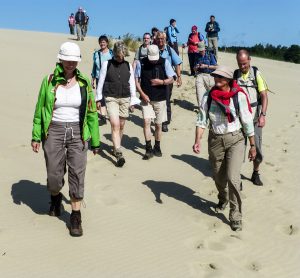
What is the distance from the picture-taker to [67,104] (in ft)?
17.5

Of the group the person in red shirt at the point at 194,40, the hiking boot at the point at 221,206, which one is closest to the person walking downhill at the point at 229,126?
the hiking boot at the point at 221,206

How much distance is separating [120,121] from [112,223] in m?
3.01

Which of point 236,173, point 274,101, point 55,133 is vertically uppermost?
point 55,133

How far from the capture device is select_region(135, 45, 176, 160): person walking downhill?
8562 millimetres

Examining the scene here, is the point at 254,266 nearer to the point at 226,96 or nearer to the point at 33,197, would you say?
the point at 226,96

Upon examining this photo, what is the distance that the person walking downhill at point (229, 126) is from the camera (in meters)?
5.71

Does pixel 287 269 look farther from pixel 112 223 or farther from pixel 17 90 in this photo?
pixel 17 90

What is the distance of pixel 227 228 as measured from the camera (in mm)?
5973

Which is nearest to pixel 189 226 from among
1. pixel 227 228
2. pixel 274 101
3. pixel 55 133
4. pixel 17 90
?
pixel 227 228

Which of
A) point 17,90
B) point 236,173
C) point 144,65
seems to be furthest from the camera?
point 17,90

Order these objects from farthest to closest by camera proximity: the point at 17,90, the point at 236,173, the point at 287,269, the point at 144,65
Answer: the point at 17,90 → the point at 144,65 → the point at 236,173 → the point at 287,269

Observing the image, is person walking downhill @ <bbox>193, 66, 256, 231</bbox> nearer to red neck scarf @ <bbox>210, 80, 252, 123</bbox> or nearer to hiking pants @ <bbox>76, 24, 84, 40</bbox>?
red neck scarf @ <bbox>210, 80, 252, 123</bbox>

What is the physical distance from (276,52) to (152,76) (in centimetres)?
3209

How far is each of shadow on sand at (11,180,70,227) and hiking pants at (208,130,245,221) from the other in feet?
6.66
